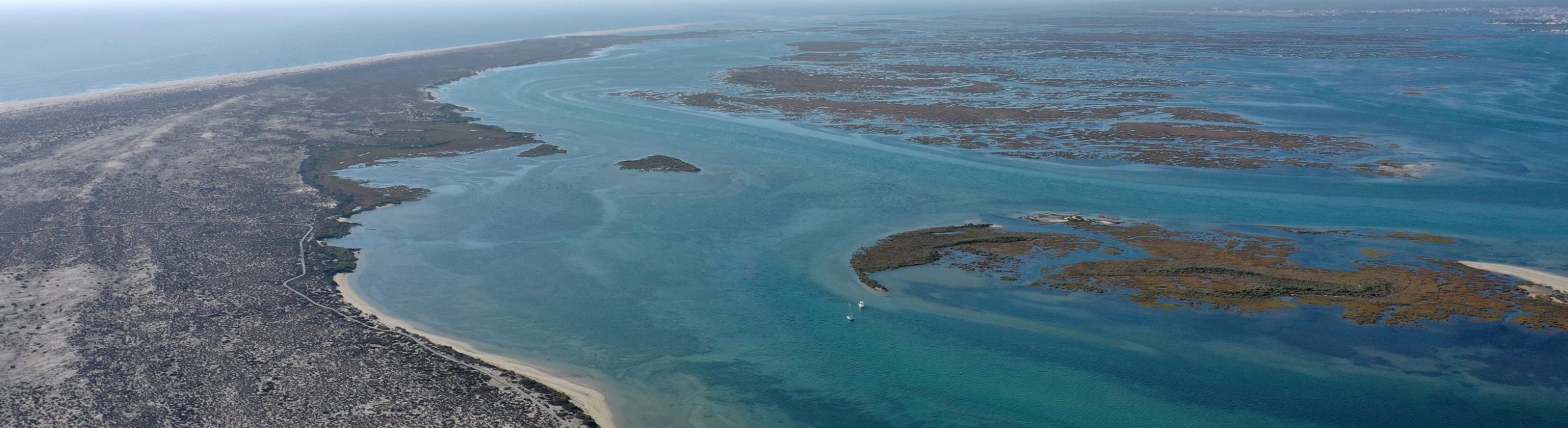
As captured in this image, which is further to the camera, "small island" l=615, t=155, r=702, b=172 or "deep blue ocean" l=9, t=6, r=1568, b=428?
"small island" l=615, t=155, r=702, b=172

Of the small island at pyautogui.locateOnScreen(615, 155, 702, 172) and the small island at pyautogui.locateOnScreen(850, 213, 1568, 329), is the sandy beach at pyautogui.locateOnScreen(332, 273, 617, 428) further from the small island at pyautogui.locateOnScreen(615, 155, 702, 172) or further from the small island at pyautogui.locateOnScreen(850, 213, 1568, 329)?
the small island at pyautogui.locateOnScreen(615, 155, 702, 172)

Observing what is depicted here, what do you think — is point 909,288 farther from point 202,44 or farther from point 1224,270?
point 202,44

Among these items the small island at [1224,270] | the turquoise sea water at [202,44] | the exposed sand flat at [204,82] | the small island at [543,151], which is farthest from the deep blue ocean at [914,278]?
the turquoise sea water at [202,44]

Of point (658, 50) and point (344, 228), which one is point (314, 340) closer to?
point (344, 228)

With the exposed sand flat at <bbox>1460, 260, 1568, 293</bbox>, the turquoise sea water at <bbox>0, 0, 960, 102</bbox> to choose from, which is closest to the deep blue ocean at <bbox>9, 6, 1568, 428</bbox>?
the exposed sand flat at <bbox>1460, 260, 1568, 293</bbox>

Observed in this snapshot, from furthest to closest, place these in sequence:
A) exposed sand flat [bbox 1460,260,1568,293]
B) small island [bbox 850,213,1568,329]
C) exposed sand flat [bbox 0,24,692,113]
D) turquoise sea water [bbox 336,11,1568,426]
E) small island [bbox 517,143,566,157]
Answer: exposed sand flat [bbox 0,24,692,113] < small island [bbox 517,143,566,157] < exposed sand flat [bbox 1460,260,1568,293] < small island [bbox 850,213,1568,329] < turquoise sea water [bbox 336,11,1568,426]

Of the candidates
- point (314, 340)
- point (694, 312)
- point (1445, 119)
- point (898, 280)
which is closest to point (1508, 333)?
point (898, 280)
